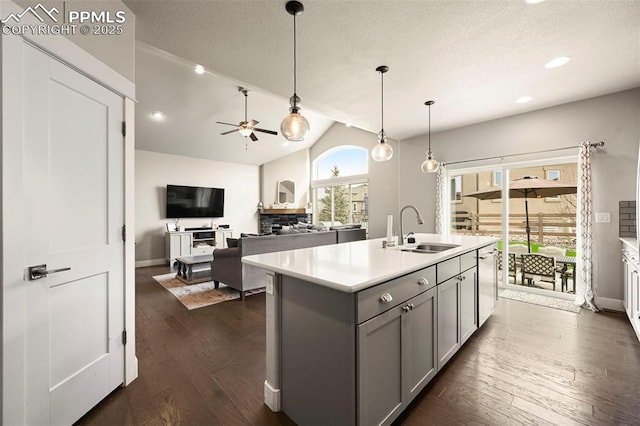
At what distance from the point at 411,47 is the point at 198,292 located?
4.17m

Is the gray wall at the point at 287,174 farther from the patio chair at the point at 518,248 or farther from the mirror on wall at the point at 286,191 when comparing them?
the patio chair at the point at 518,248

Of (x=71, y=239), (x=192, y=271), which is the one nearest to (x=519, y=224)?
(x=71, y=239)

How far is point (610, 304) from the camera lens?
341cm

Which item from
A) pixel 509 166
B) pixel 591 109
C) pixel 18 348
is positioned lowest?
pixel 18 348

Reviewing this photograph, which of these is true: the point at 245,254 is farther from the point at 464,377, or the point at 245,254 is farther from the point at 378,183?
the point at 378,183

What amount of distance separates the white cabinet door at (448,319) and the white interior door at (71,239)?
226cm

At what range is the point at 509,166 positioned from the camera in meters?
4.27

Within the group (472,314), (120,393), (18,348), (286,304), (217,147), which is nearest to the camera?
(18,348)

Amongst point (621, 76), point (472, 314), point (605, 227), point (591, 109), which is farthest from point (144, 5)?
point (605, 227)

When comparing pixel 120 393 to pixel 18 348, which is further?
pixel 120 393

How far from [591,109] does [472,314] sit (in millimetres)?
3407

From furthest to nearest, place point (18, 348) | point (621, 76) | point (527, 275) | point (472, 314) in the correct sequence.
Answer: point (527, 275) < point (621, 76) < point (472, 314) < point (18, 348)

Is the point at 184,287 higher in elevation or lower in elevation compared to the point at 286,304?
lower

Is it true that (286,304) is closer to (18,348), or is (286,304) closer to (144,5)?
(18,348)
